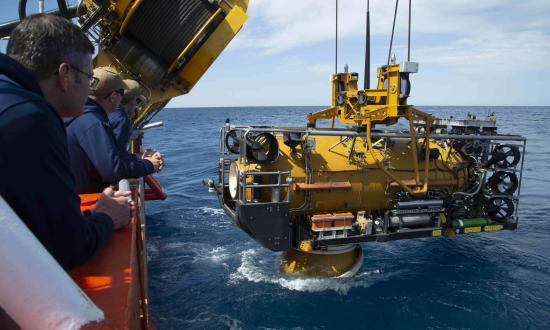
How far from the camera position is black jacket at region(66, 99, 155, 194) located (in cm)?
340

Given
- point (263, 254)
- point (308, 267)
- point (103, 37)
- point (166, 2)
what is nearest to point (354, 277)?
point (308, 267)

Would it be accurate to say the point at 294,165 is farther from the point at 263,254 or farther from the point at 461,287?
the point at 461,287

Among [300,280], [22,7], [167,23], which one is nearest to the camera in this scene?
[22,7]

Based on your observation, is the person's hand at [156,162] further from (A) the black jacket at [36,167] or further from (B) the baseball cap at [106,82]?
(A) the black jacket at [36,167]

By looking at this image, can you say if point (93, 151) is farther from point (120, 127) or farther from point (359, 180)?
point (359, 180)

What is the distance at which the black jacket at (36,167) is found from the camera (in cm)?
140

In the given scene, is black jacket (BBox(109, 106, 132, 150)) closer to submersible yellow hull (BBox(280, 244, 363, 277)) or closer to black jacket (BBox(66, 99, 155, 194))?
black jacket (BBox(66, 99, 155, 194))

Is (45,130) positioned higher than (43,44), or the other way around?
(43,44)

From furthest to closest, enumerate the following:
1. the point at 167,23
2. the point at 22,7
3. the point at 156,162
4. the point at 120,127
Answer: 1. the point at 167,23
2. the point at 22,7
3. the point at 120,127
4. the point at 156,162

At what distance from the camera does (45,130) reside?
1.50 m

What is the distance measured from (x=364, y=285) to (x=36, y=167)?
323 inches

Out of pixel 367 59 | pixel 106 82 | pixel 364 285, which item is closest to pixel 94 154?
pixel 106 82

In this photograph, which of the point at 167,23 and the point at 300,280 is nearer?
the point at 300,280

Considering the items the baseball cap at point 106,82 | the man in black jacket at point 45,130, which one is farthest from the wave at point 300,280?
the man in black jacket at point 45,130
